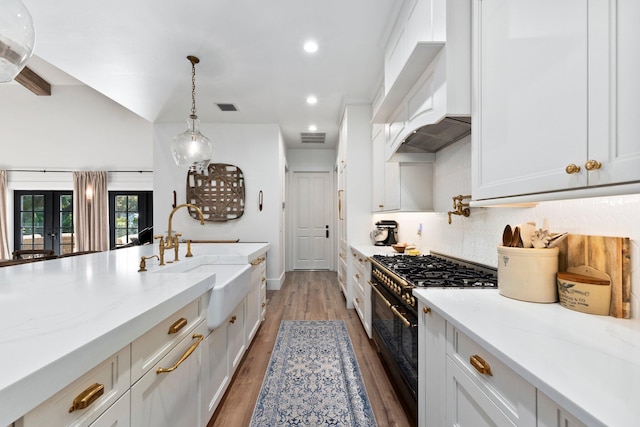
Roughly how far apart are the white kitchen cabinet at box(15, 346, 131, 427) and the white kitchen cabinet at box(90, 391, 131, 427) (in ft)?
0.04

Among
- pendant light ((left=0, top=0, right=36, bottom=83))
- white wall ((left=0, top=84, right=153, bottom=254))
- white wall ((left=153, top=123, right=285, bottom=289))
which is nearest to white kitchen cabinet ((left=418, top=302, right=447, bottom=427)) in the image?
pendant light ((left=0, top=0, right=36, bottom=83))

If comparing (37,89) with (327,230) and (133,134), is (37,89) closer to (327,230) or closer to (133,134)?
(133,134)

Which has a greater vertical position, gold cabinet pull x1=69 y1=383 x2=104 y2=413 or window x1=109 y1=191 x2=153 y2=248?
window x1=109 y1=191 x2=153 y2=248

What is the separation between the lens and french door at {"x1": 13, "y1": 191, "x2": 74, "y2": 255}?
625 centimetres

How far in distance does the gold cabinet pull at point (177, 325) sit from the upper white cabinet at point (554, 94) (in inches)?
53.6

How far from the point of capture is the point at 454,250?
7.25ft

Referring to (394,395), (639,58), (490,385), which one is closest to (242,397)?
(394,395)

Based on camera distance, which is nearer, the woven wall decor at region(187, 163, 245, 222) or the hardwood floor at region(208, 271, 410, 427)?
the hardwood floor at region(208, 271, 410, 427)

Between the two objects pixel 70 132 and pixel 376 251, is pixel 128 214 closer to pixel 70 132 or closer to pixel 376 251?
pixel 70 132

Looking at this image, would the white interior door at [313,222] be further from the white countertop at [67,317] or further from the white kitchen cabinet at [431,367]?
the white kitchen cabinet at [431,367]

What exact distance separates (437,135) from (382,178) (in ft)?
3.99

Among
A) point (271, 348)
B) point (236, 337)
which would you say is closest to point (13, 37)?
point (236, 337)

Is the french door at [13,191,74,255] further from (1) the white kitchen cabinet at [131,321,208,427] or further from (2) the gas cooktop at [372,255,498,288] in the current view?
(2) the gas cooktop at [372,255,498,288]

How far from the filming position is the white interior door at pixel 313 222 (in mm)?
6477
